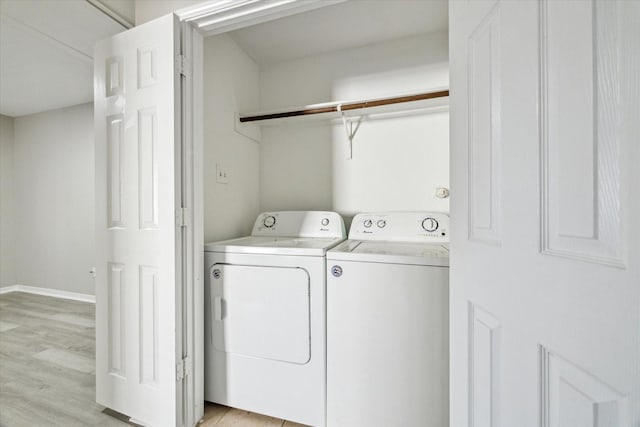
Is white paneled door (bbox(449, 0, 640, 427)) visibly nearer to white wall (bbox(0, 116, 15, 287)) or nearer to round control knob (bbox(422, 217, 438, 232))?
round control knob (bbox(422, 217, 438, 232))

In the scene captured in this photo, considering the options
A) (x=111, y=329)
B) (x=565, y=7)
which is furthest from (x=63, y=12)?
(x=565, y=7)

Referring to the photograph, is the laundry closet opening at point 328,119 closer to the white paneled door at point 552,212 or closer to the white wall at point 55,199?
the white paneled door at point 552,212

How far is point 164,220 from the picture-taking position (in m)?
1.31

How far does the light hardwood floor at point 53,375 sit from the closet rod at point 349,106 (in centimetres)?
196

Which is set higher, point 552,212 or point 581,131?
point 581,131

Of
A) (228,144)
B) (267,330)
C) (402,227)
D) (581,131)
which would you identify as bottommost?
(267,330)

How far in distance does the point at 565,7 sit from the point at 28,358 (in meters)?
3.46

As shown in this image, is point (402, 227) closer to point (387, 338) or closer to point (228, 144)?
point (387, 338)

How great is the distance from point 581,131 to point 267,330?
1.43 metres

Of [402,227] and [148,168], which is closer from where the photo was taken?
[148,168]

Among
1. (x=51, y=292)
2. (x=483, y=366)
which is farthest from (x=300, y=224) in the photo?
(x=51, y=292)

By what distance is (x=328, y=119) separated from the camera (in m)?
2.16

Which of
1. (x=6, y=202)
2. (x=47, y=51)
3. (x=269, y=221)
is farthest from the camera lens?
(x=6, y=202)

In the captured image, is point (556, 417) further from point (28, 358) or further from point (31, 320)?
point (31, 320)
